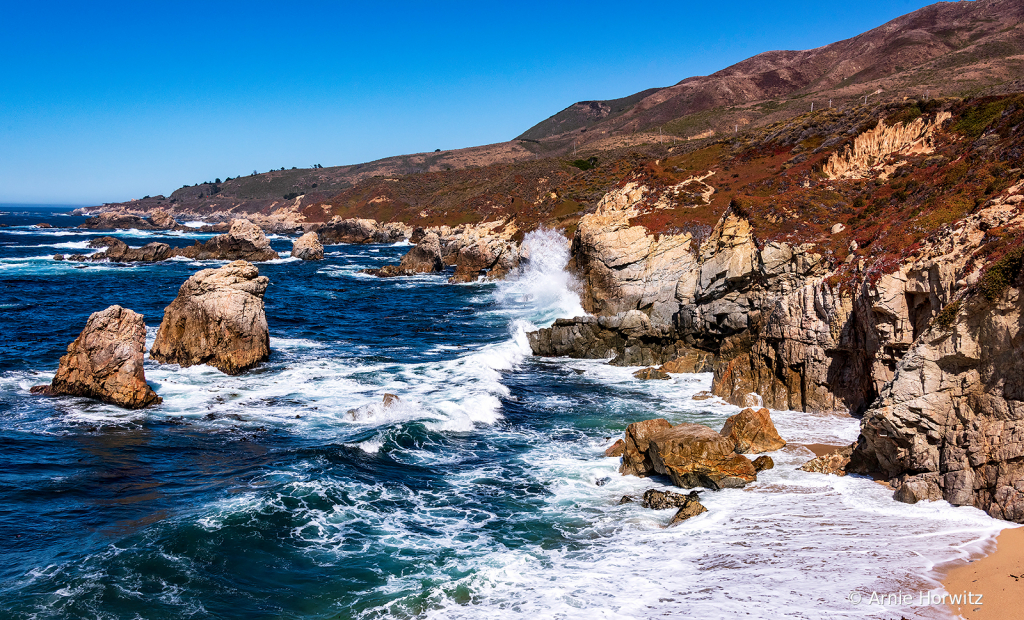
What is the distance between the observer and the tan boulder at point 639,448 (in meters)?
17.4

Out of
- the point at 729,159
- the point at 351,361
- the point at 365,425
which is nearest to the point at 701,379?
the point at 365,425

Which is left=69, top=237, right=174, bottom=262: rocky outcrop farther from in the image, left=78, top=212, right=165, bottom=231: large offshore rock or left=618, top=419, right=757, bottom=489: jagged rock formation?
left=618, top=419, right=757, bottom=489: jagged rock formation

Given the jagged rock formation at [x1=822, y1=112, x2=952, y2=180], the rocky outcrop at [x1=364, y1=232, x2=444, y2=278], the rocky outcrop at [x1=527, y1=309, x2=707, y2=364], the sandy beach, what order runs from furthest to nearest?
the rocky outcrop at [x1=364, y1=232, x2=444, y2=278] < the jagged rock formation at [x1=822, y1=112, x2=952, y2=180] < the rocky outcrop at [x1=527, y1=309, x2=707, y2=364] < the sandy beach

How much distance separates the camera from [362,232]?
124000 millimetres

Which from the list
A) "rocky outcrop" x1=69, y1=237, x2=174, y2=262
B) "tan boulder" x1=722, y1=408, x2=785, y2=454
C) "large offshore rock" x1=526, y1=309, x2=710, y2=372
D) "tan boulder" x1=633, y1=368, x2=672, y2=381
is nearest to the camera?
"tan boulder" x1=722, y1=408, x2=785, y2=454

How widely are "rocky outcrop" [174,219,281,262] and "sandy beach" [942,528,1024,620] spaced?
87.1m

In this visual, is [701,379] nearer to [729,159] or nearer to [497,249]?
[729,159]

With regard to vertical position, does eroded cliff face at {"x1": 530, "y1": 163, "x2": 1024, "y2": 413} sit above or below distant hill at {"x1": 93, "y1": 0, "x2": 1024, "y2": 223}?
below

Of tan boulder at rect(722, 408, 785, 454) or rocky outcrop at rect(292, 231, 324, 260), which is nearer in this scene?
tan boulder at rect(722, 408, 785, 454)

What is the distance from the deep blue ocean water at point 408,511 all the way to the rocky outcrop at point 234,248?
189 ft

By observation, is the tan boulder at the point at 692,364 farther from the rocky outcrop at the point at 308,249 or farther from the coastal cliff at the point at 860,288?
the rocky outcrop at the point at 308,249

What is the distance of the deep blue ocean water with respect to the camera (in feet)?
37.6

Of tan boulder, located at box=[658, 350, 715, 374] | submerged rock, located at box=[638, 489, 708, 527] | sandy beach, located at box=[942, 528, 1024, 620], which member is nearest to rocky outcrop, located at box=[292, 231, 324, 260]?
tan boulder, located at box=[658, 350, 715, 374]

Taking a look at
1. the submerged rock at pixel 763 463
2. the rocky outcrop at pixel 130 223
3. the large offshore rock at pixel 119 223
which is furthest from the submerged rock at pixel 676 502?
the large offshore rock at pixel 119 223
